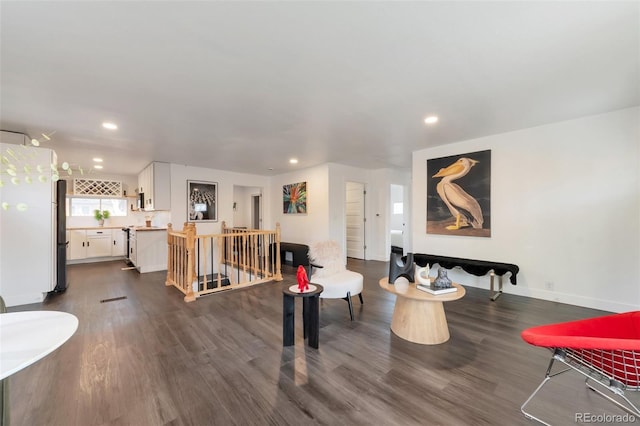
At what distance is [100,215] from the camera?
24.0ft

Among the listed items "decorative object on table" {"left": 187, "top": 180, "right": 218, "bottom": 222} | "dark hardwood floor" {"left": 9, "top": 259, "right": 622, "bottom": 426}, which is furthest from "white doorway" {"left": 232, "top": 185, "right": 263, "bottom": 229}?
"dark hardwood floor" {"left": 9, "top": 259, "right": 622, "bottom": 426}

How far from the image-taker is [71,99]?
2734mm

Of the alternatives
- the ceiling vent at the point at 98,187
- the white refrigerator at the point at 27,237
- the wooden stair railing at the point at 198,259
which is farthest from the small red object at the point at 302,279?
the ceiling vent at the point at 98,187

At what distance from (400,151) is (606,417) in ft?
13.9

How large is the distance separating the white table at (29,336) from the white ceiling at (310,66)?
6.01ft

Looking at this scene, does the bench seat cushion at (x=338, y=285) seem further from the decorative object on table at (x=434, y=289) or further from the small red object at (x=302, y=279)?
the decorative object on table at (x=434, y=289)

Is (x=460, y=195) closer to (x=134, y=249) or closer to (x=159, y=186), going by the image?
(x=159, y=186)

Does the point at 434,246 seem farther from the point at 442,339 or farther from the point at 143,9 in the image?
the point at 143,9

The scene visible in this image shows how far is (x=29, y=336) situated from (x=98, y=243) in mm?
7704

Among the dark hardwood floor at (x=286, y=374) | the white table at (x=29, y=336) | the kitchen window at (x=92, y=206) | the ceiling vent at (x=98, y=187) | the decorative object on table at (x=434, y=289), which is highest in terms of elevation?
the ceiling vent at (x=98, y=187)

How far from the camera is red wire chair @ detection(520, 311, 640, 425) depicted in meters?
1.34

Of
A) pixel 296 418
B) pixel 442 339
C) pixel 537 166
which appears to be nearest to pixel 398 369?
pixel 442 339

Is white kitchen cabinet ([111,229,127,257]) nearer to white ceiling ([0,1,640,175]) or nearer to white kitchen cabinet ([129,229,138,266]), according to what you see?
white kitchen cabinet ([129,229,138,266])

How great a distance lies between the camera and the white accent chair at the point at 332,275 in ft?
10.0
